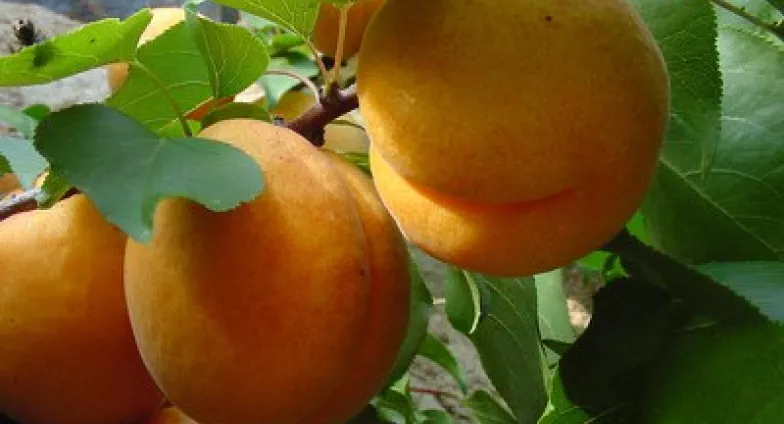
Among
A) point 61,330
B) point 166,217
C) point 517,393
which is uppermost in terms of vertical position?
point 166,217

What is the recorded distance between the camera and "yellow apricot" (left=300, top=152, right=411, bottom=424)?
0.54m

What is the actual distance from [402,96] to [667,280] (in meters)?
0.25

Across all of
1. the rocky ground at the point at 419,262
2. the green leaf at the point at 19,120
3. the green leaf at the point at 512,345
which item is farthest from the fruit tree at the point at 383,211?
the rocky ground at the point at 419,262

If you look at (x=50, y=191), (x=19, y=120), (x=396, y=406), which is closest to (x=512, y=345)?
(x=396, y=406)

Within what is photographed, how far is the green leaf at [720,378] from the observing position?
0.65m

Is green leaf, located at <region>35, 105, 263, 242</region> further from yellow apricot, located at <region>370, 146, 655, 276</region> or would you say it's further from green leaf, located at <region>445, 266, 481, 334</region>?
green leaf, located at <region>445, 266, 481, 334</region>

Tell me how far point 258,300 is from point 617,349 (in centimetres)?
33

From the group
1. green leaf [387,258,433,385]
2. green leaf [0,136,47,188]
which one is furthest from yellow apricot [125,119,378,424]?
green leaf [387,258,433,385]

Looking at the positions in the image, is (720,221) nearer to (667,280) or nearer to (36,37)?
(667,280)

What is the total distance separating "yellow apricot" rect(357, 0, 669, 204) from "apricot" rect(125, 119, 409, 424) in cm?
6

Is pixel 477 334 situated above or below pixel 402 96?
below

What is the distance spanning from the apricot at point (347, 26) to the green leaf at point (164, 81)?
0.43 feet

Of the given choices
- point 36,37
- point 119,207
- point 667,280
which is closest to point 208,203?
point 119,207

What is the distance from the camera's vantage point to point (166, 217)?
20.2 inches
